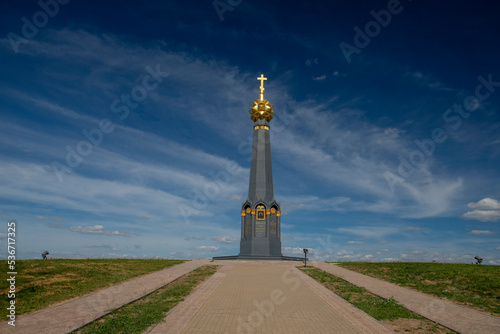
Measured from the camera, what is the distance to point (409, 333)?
7.94 m

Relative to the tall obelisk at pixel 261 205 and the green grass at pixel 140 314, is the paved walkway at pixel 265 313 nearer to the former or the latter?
the green grass at pixel 140 314

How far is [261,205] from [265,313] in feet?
74.7

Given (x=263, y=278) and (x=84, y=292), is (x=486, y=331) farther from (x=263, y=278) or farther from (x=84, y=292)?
(x=84, y=292)

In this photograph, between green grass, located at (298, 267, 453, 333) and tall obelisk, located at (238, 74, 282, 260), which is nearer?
green grass, located at (298, 267, 453, 333)

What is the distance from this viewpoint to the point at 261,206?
32250mm

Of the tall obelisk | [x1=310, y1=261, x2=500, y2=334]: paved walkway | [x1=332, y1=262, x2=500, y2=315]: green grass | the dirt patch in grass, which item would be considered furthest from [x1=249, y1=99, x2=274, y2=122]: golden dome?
the dirt patch in grass

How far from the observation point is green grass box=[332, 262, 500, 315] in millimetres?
11734

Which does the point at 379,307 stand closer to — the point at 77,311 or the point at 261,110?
the point at 77,311

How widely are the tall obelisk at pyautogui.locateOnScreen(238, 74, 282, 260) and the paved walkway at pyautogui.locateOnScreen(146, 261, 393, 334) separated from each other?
56.9 ft

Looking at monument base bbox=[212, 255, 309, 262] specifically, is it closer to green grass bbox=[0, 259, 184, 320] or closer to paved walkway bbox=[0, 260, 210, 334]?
green grass bbox=[0, 259, 184, 320]

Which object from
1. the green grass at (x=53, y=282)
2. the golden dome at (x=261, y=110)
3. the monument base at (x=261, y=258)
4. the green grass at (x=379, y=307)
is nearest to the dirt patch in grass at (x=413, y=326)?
the green grass at (x=379, y=307)

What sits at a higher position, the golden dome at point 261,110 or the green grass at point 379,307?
the golden dome at point 261,110

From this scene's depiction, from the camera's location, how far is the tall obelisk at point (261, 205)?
3150 cm

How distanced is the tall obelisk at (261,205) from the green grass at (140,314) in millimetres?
18283
